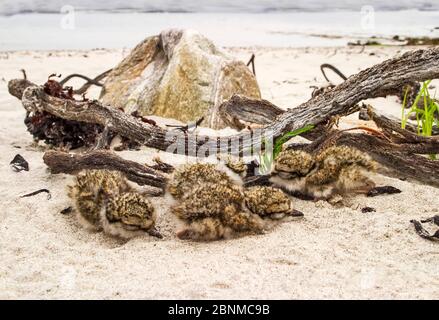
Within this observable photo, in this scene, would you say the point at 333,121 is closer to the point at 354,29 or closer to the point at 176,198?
the point at 176,198

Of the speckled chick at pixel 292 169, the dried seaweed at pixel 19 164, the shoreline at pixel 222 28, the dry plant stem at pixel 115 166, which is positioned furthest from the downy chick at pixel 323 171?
the shoreline at pixel 222 28

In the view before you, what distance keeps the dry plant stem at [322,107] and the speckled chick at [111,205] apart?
0.91 meters

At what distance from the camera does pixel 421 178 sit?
4.65 m

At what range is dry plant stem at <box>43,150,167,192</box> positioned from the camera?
467 centimetres

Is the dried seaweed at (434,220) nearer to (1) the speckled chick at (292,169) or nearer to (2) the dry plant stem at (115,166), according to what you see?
(1) the speckled chick at (292,169)

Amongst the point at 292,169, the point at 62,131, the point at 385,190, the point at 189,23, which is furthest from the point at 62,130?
the point at 189,23

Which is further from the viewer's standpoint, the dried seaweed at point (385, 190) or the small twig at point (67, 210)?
the dried seaweed at point (385, 190)

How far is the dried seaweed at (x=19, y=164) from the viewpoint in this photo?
5602 mm

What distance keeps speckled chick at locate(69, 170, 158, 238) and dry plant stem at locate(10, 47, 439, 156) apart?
91cm

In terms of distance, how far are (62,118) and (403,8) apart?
24.2 m

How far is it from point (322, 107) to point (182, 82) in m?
3.19

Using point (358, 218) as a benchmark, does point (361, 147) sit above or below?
above

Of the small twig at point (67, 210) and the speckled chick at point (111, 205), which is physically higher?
the speckled chick at point (111, 205)
